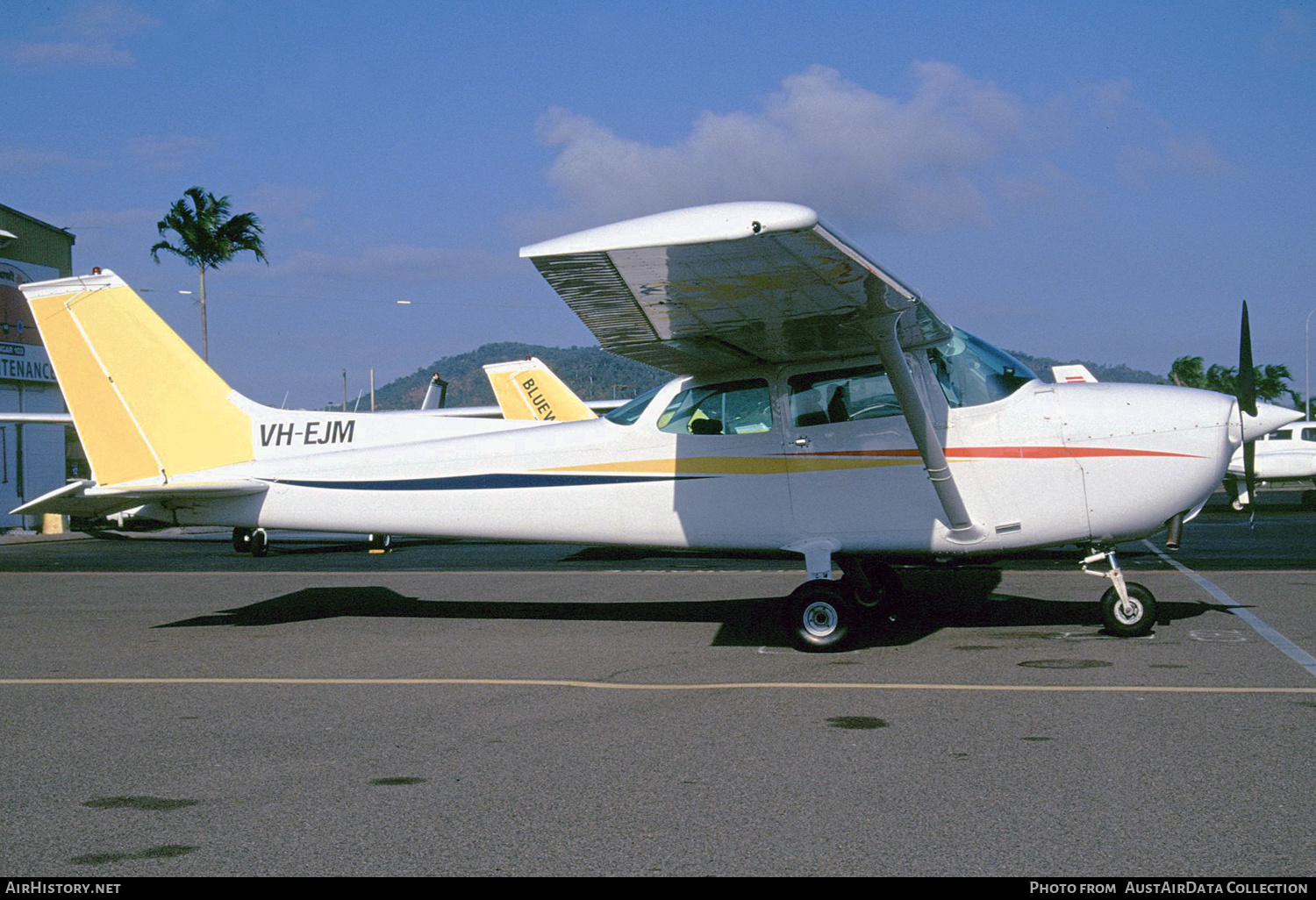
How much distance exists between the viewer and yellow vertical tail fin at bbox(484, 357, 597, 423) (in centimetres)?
1995

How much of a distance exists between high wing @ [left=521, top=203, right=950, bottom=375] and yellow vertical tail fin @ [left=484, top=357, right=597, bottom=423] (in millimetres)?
11240

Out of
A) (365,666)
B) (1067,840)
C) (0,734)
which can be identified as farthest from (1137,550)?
(0,734)

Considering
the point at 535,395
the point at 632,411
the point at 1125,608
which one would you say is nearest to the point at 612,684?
the point at 632,411

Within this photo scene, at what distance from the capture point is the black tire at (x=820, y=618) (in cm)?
762

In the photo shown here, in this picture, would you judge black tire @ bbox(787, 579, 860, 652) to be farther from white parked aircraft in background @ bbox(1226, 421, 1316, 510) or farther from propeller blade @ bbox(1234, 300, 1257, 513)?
white parked aircraft in background @ bbox(1226, 421, 1316, 510)

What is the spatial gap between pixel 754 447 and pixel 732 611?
7.28 feet

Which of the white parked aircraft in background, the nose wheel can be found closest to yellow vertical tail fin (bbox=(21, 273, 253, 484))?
the nose wheel

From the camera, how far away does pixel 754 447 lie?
830cm

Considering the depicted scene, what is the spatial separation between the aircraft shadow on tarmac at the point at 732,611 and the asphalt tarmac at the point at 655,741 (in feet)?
0.22

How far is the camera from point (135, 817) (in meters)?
4.04

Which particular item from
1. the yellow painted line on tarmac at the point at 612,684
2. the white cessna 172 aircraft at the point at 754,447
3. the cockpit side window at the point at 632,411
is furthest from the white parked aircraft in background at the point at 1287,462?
the yellow painted line on tarmac at the point at 612,684

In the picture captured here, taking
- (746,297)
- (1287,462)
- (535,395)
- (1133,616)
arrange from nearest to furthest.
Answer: (746,297) < (1133,616) < (535,395) < (1287,462)

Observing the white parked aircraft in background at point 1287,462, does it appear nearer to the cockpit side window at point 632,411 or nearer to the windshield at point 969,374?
the windshield at point 969,374

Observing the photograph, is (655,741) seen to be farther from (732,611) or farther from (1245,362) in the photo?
(1245,362)
